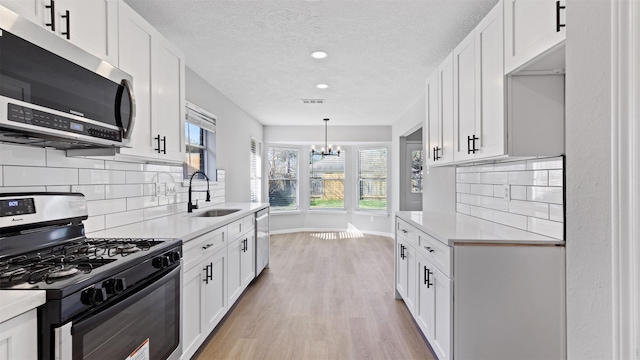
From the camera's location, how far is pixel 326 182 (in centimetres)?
741

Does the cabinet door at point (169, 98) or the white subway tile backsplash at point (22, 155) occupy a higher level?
the cabinet door at point (169, 98)

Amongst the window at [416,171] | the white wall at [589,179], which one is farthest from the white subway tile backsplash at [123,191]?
the window at [416,171]

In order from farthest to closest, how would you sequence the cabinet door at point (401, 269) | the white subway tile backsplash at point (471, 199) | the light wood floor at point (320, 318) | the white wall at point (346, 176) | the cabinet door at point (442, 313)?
the white wall at point (346, 176) < the cabinet door at point (401, 269) < the white subway tile backsplash at point (471, 199) < the light wood floor at point (320, 318) < the cabinet door at point (442, 313)

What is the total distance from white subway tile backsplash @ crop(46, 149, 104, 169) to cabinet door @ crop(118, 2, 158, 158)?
0.25 metres

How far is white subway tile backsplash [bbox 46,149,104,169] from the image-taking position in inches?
66.0

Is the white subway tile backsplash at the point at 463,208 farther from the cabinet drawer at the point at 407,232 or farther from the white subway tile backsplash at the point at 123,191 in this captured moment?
the white subway tile backsplash at the point at 123,191

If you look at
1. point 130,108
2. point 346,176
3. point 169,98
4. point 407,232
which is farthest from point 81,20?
point 346,176

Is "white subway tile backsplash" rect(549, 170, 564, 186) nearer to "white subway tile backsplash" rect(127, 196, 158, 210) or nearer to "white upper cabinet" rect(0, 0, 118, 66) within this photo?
"white upper cabinet" rect(0, 0, 118, 66)

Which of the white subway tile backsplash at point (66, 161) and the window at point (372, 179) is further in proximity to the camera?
the window at point (372, 179)

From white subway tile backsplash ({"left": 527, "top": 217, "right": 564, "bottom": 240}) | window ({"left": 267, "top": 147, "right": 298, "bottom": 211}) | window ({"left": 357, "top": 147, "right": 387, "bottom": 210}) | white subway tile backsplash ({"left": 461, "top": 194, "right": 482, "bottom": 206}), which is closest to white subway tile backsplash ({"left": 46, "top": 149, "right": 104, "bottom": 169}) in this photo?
white subway tile backsplash ({"left": 527, "top": 217, "right": 564, "bottom": 240})

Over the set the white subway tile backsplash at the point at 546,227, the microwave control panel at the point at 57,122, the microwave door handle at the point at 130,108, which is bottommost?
the white subway tile backsplash at the point at 546,227

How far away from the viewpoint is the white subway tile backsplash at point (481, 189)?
2.54 meters

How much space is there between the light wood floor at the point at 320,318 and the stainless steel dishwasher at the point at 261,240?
0.60 ft

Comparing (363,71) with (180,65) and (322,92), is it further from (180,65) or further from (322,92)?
(180,65)
